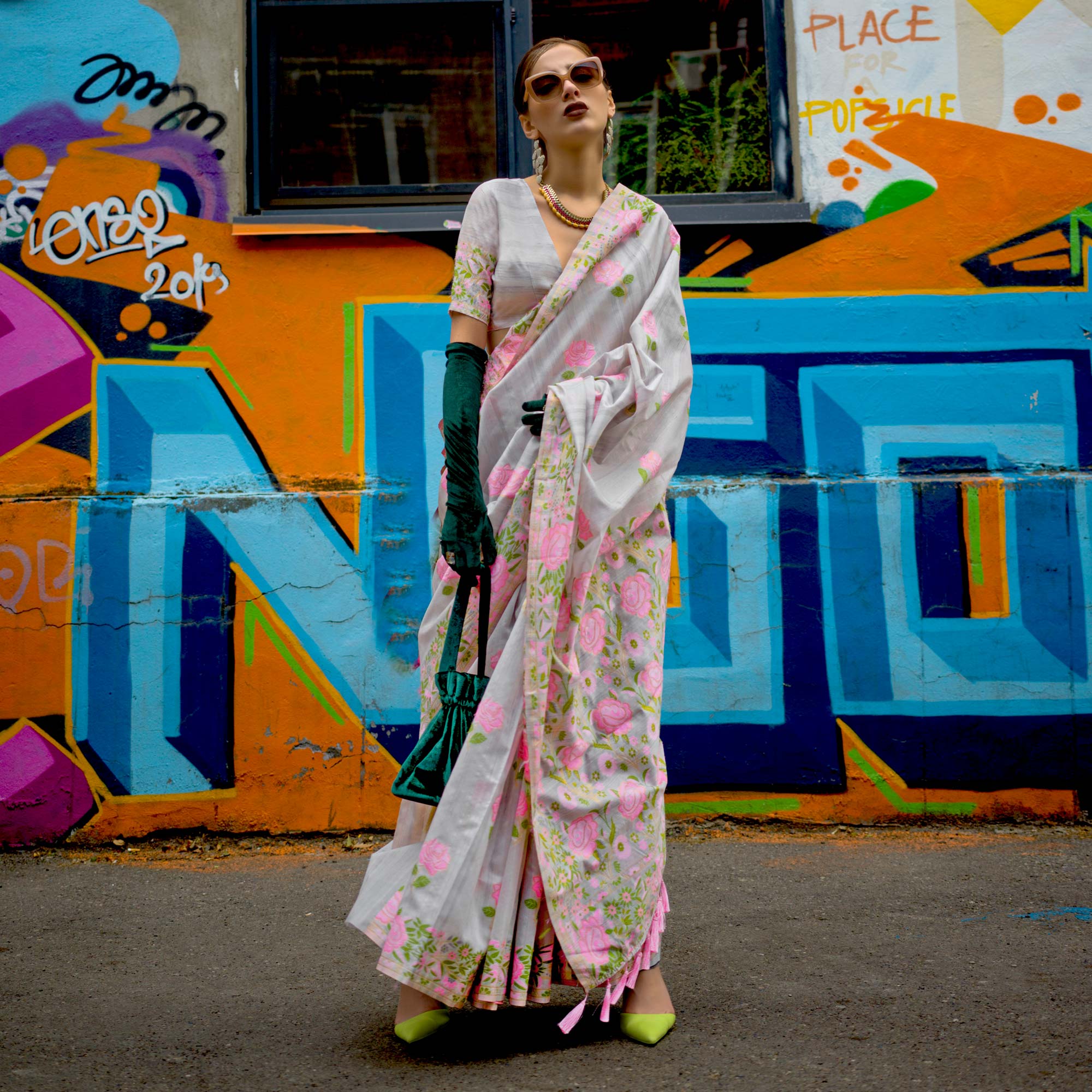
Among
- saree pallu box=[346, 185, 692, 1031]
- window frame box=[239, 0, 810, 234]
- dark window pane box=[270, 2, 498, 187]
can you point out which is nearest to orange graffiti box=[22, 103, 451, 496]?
window frame box=[239, 0, 810, 234]

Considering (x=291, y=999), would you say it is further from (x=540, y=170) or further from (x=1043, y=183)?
(x=1043, y=183)

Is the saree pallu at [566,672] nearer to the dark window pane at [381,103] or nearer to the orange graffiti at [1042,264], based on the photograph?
the dark window pane at [381,103]

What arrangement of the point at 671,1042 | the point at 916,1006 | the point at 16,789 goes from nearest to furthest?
the point at 671,1042 < the point at 916,1006 < the point at 16,789

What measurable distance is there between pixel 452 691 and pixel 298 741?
6.12ft

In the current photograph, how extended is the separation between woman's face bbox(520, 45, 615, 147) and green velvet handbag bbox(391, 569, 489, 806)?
0.98 metres

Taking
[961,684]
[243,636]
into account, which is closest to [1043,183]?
[961,684]

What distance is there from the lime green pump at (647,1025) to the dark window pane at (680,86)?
10.2 feet

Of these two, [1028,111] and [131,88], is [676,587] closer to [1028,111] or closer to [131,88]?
[1028,111]

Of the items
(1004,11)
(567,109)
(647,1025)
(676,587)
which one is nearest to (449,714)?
(647,1025)

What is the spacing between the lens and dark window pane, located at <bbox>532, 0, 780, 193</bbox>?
4145 mm

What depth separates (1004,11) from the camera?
396cm

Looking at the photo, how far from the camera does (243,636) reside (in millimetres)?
3775

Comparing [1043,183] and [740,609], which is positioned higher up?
[1043,183]

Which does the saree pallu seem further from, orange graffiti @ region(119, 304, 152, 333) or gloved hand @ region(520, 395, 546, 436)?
orange graffiti @ region(119, 304, 152, 333)
